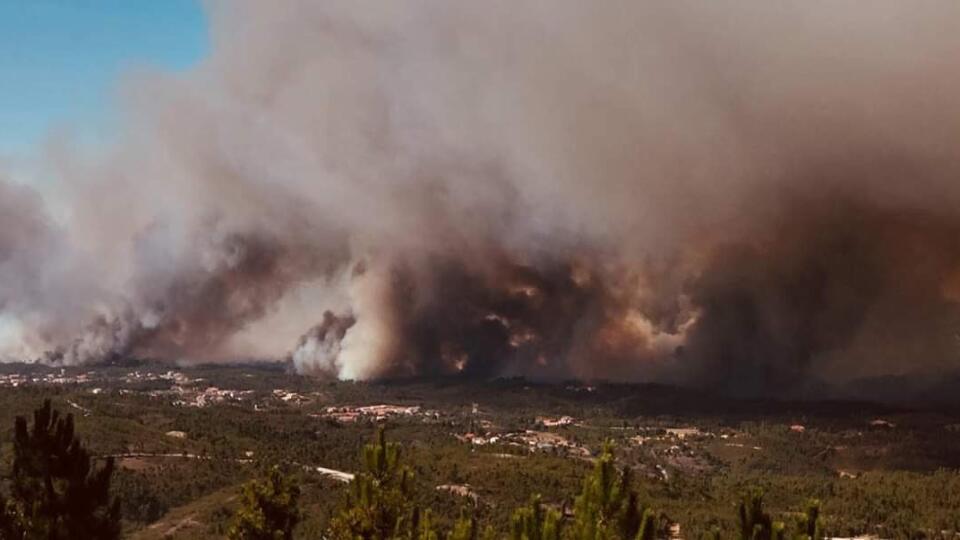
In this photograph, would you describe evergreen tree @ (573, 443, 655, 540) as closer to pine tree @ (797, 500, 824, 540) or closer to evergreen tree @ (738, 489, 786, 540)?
evergreen tree @ (738, 489, 786, 540)

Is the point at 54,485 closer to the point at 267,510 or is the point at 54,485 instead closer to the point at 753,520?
the point at 267,510

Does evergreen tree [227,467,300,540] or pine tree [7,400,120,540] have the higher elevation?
pine tree [7,400,120,540]

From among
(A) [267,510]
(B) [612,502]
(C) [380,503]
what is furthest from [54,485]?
(B) [612,502]

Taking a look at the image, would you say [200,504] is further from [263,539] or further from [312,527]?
[263,539]

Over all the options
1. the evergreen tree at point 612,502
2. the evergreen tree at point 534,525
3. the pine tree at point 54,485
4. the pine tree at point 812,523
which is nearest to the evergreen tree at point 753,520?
the pine tree at point 812,523

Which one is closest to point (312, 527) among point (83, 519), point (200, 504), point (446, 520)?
point (446, 520)

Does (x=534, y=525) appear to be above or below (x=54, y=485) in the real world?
below

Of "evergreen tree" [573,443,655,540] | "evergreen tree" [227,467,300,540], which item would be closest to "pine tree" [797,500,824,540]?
"evergreen tree" [573,443,655,540]

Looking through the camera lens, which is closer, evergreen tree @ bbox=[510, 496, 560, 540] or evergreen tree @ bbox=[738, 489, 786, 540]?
evergreen tree @ bbox=[510, 496, 560, 540]
